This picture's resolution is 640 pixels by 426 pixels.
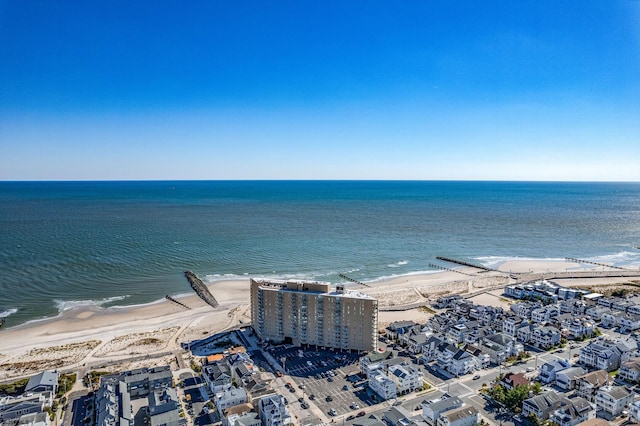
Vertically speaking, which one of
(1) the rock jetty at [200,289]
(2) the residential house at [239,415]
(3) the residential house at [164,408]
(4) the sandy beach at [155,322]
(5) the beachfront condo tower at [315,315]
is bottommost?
(4) the sandy beach at [155,322]

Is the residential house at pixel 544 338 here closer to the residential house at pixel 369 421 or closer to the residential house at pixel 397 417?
the residential house at pixel 397 417

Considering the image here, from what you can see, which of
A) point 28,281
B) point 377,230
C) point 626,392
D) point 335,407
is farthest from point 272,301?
point 377,230

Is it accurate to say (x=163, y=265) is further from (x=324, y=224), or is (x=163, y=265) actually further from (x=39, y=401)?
(x=324, y=224)

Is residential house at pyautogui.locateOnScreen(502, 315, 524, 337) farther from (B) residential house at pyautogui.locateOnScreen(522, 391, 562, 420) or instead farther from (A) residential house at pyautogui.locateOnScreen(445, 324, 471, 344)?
(B) residential house at pyautogui.locateOnScreen(522, 391, 562, 420)

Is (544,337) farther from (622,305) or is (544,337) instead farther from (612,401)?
(622,305)

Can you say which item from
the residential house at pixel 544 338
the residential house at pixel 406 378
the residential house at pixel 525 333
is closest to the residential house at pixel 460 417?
the residential house at pixel 406 378

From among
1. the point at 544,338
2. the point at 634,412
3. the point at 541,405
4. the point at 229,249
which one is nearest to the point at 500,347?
the point at 544,338
